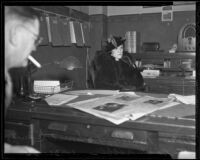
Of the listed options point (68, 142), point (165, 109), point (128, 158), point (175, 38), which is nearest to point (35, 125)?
point (68, 142)

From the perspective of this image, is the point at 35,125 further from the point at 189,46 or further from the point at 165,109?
the point at 189,46

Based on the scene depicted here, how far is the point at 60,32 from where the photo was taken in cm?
279

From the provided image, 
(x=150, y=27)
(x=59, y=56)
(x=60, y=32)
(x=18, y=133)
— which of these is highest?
(x=150, y=27)

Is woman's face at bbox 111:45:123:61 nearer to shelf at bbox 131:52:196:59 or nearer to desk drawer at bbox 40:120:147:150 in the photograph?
shelf at bbox 131:52:196:59

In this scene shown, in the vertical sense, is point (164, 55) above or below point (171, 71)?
above

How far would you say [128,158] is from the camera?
1135 millimetres

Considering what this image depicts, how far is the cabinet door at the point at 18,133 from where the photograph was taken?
1306 millimetres

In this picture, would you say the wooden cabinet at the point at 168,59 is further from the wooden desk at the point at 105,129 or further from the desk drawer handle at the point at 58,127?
the desk drawer handle at the point at 58,127

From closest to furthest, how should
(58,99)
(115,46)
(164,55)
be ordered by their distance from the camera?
1. (58,99)
2. (115,46)
3. (164,55)

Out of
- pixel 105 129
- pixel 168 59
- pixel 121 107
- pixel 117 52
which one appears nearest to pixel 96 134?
pixel 105 129

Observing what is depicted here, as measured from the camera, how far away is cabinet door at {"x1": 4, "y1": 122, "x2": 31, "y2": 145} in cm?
131

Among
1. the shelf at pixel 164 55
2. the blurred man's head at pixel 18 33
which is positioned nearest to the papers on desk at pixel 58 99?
the blurred man's head at pixel 18 33

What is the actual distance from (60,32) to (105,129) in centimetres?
184

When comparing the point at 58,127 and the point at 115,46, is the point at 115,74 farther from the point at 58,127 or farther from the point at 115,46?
the point at 58,127
